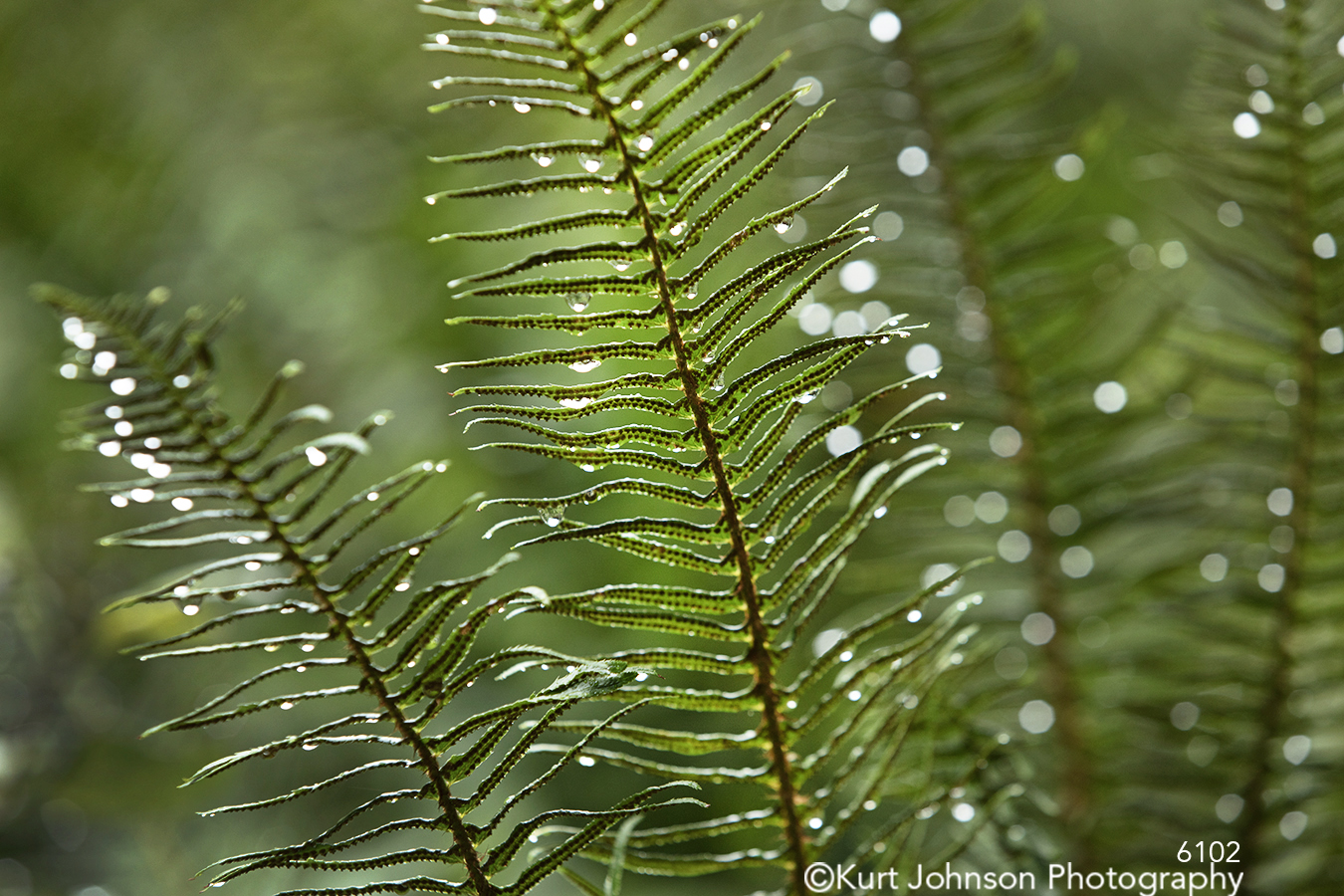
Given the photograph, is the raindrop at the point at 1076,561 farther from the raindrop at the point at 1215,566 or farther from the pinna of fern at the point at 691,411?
the pinna of fern at the point at 691,411

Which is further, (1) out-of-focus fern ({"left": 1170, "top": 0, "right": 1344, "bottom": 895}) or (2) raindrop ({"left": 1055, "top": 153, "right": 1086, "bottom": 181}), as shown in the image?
(2) raindrop ({"left": 1055, "top": 153, "right": 1086, "bottom": 181})

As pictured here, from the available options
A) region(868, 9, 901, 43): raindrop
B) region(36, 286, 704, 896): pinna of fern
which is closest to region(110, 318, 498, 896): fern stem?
region(36, 286, 704, 896): pinna of fern

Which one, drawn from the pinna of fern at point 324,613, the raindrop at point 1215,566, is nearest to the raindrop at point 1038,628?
the raindrop at point 1215,566

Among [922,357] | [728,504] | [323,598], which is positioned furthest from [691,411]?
[922,357]

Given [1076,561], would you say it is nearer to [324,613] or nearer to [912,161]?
[912,161]

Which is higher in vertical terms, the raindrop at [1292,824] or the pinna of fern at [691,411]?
the pinna of fern at [691,411]

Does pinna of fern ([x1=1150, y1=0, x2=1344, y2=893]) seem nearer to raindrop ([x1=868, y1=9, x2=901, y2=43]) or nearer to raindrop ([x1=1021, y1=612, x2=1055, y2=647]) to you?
raindrop ([x1=1021, y1=612, x2=1055, y2=647])
